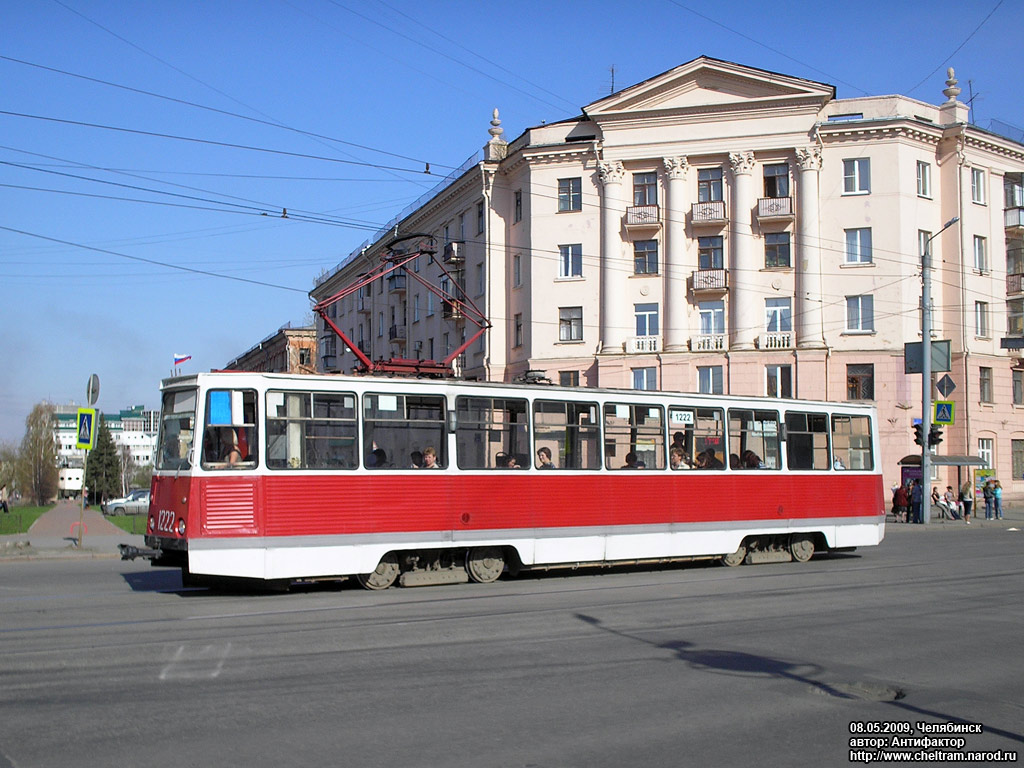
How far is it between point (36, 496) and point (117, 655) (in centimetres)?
10524

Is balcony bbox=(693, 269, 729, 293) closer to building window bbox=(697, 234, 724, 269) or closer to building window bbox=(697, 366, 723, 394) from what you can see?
building window bbox=(697, 234, 724, 269)

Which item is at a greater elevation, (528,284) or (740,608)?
(528,284)

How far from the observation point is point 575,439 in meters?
16.0

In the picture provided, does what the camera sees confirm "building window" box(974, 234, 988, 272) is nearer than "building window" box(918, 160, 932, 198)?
No

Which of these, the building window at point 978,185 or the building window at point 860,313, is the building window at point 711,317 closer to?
the building window at point 860,313

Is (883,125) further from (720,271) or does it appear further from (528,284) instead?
(528,284)

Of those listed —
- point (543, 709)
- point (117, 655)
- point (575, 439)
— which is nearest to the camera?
point (543, 709)

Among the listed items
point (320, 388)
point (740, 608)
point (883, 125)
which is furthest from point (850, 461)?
point (883, 125)

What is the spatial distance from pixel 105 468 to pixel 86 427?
87234mm

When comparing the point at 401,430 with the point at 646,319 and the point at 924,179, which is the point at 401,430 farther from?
the point at 924,179

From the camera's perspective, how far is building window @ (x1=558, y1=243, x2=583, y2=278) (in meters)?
45.4

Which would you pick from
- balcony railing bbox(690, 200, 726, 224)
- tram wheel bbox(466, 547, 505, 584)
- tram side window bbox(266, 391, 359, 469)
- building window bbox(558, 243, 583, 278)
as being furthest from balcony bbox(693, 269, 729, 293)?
tram side window bbox(266, 391, 359, 469)

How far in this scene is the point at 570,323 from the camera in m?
45.5

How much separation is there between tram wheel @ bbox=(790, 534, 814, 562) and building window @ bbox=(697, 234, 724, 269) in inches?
1018
